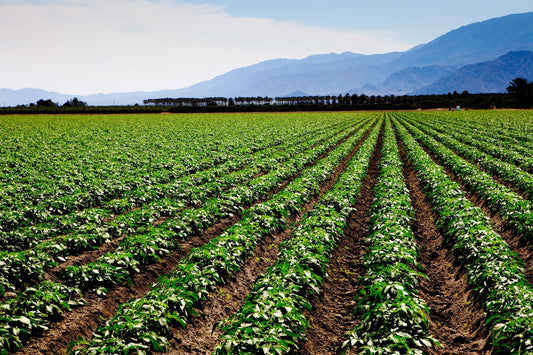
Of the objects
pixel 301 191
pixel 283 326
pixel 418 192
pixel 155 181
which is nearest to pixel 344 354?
pixel 283 326

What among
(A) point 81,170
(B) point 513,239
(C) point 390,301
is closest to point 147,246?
(C) point 390,301

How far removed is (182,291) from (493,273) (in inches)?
272

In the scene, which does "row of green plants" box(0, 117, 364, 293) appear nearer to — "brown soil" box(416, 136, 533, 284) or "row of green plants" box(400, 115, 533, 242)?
"brown soil" box(416, 136, 533, 284)

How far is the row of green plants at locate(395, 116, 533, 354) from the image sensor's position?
5.71 metres

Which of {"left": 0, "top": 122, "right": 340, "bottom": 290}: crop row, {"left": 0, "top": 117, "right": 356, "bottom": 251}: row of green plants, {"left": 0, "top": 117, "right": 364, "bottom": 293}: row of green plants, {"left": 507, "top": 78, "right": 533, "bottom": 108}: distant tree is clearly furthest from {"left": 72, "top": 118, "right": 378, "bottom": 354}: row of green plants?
{"left": 507, "top": 78, "right": 533, "bottom": 108}: distant tree

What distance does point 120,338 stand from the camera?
5.77 metres

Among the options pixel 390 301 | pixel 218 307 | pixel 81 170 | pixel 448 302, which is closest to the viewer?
pixel 390 301

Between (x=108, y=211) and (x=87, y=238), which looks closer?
(x=87, y=238)

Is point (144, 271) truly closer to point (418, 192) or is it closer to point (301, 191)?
point (301, 191)

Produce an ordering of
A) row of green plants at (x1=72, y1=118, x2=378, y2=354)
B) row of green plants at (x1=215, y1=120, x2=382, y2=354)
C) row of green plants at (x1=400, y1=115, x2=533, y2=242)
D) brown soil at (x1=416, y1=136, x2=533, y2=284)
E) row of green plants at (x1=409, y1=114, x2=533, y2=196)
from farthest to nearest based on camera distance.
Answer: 1. row of green plants at (x1=409, y1=114, x2=533, y2=196)
2. row of green plants at (x1=400, y1=115, x2=533, y2=242)
3. brown soil at (x1=416, y1=136, x2=533, y2=284)
4. row of green plants at (x1=72, y1=118, x2=378, y2=354)
5. row of green plants at (x1=215, y1=120, x2=382, y2=354)

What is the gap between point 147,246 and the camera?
9.64m

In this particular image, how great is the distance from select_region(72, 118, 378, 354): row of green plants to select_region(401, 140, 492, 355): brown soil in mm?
4887

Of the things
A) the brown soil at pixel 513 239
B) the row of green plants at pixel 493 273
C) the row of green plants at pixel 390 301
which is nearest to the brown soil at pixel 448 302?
the row of green plants at pixel 493 273

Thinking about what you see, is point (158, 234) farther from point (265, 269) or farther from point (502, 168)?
point (502, 168)
